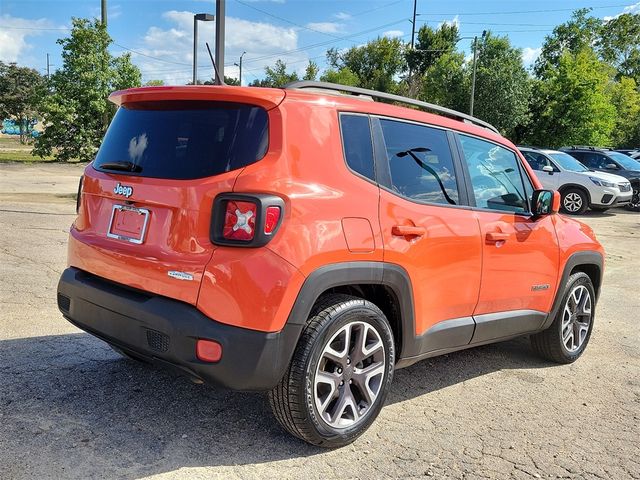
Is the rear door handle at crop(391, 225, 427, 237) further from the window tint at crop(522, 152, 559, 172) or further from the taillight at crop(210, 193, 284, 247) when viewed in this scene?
the window tint at crop(522, 152, 559, 172)

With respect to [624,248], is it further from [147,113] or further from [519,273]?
[147,113]

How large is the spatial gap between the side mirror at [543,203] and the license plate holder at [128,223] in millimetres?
2772

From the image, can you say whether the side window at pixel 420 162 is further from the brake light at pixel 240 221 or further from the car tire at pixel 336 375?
the brake light at pixel 240 221

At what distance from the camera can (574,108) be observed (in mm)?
34781

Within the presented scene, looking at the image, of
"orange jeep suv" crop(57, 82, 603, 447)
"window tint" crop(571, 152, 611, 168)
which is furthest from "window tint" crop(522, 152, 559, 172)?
"orange jeep suv" crop(57, 82, 603, 447)

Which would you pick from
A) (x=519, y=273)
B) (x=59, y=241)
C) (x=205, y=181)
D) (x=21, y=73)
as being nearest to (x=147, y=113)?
(x=205, y=181)

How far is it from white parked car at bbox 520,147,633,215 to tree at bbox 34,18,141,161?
16598mm

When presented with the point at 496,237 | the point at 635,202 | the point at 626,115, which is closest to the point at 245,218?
Answer: the point at 496,237

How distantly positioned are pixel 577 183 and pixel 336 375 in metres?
15.6

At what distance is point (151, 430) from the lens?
3.19 meters

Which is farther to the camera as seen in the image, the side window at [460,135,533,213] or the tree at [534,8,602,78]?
the tree at [534,8,602,78]

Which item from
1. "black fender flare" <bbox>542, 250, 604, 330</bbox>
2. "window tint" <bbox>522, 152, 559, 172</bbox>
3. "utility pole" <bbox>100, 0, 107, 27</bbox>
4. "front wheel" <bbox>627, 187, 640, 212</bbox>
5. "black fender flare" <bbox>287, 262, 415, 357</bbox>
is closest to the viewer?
"black fender flare" <bbox>287, 262, 415, 357</bbox>

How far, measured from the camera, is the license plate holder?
2.99 m

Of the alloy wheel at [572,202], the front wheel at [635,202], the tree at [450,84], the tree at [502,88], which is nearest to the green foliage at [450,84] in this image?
the tree at [450,84]
